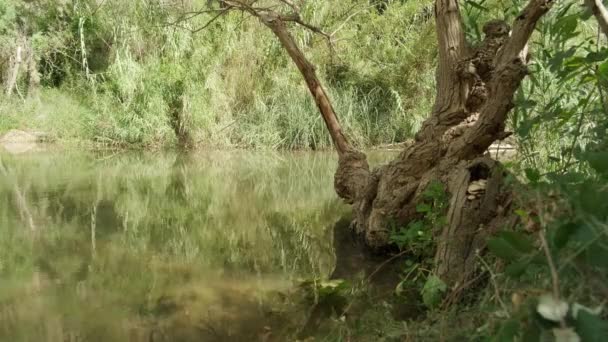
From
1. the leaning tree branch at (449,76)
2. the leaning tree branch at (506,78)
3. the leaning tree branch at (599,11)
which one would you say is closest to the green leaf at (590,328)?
the leaning tree branch at (599,11)

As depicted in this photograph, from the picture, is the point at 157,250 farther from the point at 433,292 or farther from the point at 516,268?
the point at 516,268

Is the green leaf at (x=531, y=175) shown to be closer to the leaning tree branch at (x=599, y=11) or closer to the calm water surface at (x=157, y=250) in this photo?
the leaning tree branch at (x=599, y=11)

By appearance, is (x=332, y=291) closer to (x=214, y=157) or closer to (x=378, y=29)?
(x=214, y=157)

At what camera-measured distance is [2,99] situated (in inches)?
446

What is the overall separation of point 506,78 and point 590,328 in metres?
2.39

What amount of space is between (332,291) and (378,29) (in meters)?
7.29

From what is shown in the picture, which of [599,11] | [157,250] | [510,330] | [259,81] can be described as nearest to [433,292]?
[599,11]

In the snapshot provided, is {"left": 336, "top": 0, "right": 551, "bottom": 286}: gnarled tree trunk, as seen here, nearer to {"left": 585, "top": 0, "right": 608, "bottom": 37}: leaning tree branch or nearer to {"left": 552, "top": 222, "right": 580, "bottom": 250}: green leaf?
{"left": 585, "top": 0, "right": 608, "bottom": 37}: leaning tree branch

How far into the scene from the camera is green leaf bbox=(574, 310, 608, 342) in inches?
21.4

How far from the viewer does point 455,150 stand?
3.21m

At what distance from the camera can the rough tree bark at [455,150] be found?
8.45 feet

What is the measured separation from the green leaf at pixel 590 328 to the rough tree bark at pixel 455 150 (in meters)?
1.72

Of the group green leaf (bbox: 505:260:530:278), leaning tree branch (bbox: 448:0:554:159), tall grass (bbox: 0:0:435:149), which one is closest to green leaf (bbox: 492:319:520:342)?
green leaf (bbox: 505:260:530:278)

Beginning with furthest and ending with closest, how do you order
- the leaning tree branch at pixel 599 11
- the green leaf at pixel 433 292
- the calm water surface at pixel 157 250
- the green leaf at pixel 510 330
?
the calm water surface at pixel 157 250 < the green leaf at pixel 433 292 < the leaning tree branch at pixel 599 11 < the green leaf at pixel 510 330
